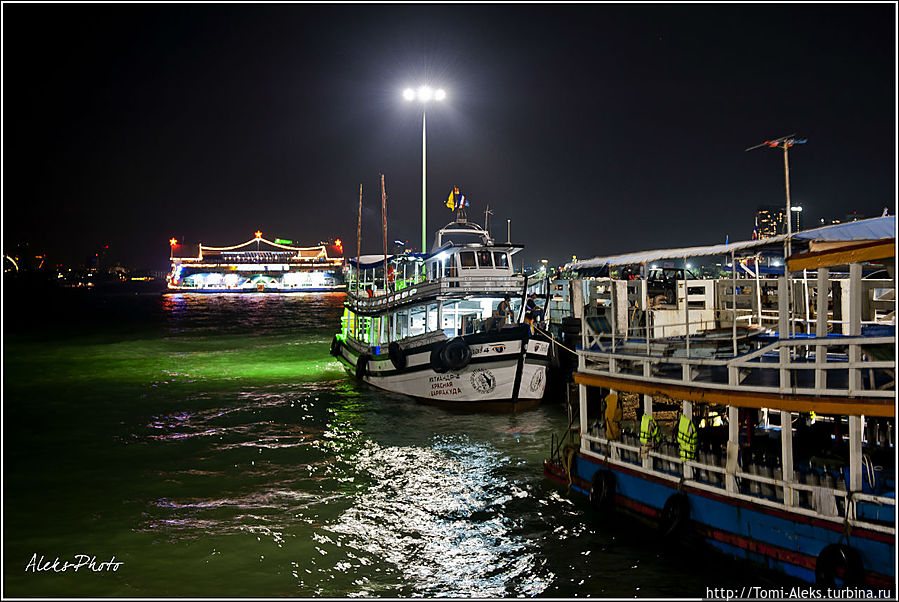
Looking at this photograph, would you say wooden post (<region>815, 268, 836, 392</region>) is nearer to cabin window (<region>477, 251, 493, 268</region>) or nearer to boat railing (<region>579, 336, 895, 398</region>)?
boat railing (<region>579, 336, 895, 398</region>)

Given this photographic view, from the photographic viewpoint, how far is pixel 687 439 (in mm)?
9727

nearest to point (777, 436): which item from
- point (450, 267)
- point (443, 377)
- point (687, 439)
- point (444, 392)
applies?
point (687, 439)

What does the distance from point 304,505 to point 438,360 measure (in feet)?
29.4

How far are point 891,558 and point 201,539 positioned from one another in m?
9.91

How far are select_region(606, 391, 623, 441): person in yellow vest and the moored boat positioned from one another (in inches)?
1.0

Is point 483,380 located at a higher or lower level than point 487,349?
lower

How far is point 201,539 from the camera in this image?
10930 millimetres

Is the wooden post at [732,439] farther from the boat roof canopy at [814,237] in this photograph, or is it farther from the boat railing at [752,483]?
the boat roof canopy at [814,237]

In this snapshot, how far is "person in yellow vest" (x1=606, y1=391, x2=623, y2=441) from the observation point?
37.1 feet

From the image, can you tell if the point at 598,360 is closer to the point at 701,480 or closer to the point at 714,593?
the point at 701,480

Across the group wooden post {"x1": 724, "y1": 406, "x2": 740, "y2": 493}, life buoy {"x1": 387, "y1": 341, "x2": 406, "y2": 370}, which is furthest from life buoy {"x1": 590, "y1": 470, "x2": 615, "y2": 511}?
life buoy {"x1": 387, "y1": 341, "x2": 406, "y2": 370}

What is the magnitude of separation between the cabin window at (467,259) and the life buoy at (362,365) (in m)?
5.63

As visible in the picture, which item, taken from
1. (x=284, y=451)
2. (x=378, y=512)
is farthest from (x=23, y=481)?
(x=378, y=512)

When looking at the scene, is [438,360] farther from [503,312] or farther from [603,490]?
[603,490]
